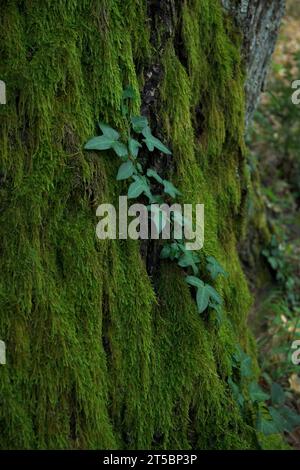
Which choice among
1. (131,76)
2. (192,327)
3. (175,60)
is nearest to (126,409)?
(192,327)

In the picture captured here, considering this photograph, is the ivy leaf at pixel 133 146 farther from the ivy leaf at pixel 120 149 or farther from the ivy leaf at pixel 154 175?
the ivy leaf at pixel 154 175

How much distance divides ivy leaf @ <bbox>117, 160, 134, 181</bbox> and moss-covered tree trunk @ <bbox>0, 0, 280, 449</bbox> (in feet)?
0.30

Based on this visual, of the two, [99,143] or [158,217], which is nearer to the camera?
[99,143]

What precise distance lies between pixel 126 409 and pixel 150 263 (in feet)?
2.24

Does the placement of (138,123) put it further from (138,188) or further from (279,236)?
(279,236)

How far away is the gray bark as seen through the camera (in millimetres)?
3055

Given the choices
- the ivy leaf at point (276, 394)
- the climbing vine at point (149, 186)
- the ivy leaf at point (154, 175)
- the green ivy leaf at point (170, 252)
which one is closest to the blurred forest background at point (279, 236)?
the ivy leaf at point (276, 394)

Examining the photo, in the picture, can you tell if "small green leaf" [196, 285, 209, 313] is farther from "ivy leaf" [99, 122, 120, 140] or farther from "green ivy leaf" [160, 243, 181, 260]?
"ivy leaf" [99, 122, 120, 140]

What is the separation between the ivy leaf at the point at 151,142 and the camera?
2322 mm

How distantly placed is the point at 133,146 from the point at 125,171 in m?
0.13

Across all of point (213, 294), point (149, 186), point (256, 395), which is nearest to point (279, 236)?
point (256, 395)

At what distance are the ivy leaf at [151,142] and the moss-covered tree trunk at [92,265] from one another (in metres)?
0.11

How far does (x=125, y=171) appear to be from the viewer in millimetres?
2225
